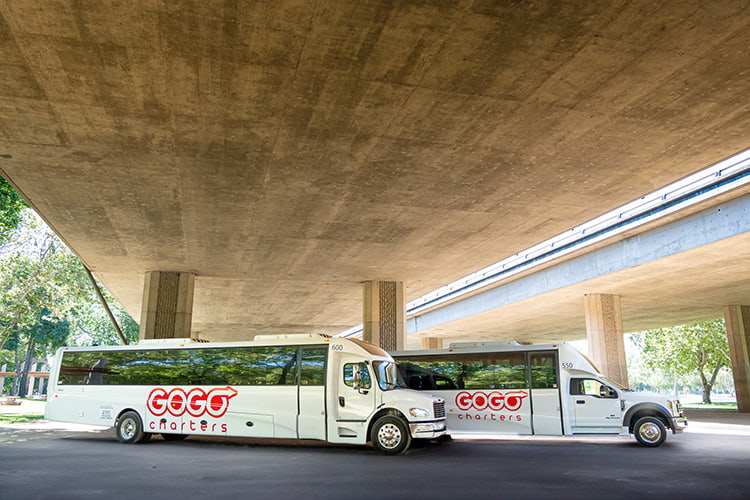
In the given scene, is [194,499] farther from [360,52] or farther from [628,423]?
[628,423]

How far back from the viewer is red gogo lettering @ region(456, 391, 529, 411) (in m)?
16.7

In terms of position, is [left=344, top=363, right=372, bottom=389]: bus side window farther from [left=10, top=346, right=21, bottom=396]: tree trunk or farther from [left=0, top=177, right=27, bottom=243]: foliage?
[left=10, top=346, right=21, bottom=396]: tree trunk

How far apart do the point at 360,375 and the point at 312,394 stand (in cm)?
136

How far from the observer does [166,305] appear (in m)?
24.2

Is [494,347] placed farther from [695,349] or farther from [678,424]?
[695,349]

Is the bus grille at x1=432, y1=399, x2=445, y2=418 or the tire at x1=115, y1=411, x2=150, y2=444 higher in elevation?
the bus grille at x1=432, y1=399, x2=445, y2=418

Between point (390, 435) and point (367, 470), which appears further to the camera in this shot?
point (390, 435)

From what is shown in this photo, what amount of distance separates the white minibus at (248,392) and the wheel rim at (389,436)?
0.9 inches

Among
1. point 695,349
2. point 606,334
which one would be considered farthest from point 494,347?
point 695,349

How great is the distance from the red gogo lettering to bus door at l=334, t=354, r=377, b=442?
180 inches

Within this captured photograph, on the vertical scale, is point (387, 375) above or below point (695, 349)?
below

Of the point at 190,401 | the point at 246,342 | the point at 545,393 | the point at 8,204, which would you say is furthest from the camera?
the point at 8,204

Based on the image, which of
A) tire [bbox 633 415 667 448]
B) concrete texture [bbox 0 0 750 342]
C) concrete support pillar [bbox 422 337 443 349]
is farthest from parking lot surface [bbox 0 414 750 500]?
concrete support pillar [bbox 422 337 443 349]

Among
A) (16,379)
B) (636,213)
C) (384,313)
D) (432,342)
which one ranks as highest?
(636,213)
